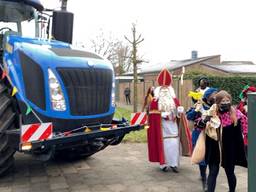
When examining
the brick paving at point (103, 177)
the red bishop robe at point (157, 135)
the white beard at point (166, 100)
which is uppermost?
the white beard at point (166, 100)

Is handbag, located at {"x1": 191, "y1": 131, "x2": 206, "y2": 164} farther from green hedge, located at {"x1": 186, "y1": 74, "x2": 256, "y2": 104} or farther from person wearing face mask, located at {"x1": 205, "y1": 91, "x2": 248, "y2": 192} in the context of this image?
green hedge, located at {"x1": 186, "y1": 74, "x2": 256, "y2": 104}

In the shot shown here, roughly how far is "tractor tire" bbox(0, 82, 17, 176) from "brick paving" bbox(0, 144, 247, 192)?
399mm

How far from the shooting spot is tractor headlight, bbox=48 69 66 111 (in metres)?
5.25

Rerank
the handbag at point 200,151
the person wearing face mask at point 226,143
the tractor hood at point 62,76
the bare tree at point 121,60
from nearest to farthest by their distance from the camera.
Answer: the person wearing face mask at point 226,143 < the handbag at point 200,151 < the tractor hood at point 62,76 < the bare tree at point 121,60

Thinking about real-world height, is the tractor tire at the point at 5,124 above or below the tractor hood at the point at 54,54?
below

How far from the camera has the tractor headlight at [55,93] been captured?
5254 mm

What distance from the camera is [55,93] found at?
527cm

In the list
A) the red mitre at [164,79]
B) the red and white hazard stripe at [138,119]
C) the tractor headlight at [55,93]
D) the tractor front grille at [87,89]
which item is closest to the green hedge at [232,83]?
the red mitre at [164,79]

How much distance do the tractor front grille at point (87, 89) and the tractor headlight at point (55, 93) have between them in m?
0.12

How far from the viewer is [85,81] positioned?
5609mm

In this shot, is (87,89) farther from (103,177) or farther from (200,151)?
(200,151)

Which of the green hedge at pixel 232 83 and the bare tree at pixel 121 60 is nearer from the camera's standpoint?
the green hedge at pixel 232 83

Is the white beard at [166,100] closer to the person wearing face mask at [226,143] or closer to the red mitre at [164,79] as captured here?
the red mitre at [164,79]

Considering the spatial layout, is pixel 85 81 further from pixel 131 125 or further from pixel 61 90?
pixel 131 125
